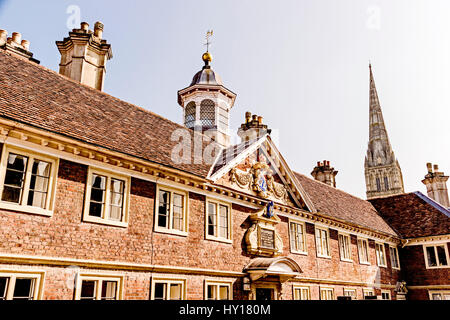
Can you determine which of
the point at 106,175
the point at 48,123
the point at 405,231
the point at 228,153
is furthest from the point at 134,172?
the point at 405,231

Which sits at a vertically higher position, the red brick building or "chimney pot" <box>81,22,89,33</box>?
"chimney pot" <box>81,22,89,33</box>

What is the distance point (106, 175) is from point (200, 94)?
541 inches

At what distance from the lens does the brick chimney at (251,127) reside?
90.1 ft

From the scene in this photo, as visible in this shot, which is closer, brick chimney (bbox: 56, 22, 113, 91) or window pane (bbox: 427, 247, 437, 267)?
brick chimney (bbox: 56, 22, 113, 91)

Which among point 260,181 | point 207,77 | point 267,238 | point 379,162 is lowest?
point 267,238

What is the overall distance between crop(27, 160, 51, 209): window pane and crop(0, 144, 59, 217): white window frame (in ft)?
0.32

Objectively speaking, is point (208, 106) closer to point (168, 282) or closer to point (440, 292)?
point (168, 282)

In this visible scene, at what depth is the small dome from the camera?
1003 inches

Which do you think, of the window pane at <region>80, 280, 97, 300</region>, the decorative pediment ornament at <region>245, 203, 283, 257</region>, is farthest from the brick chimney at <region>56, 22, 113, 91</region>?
the window pane at <region>80, 280, 97, 300</region>

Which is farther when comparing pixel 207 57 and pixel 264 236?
pixel 207 57

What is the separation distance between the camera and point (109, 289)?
1159 cm

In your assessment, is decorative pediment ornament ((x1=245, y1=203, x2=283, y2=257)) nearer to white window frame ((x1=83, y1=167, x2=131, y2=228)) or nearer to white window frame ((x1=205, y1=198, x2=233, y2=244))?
white window frame ((x1=205, y1=198, x2=233, y2=244))

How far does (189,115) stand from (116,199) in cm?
1378

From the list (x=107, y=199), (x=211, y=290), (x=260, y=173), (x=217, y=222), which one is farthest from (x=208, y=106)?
(x=107, y=199)
